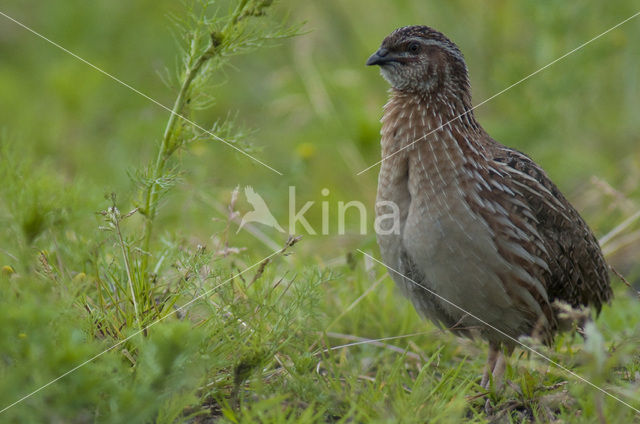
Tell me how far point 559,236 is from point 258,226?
7.96 feet

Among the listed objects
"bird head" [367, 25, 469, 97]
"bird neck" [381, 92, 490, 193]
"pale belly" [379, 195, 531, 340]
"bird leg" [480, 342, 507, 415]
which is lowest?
"bird leg" [480, 342, 507, 415]

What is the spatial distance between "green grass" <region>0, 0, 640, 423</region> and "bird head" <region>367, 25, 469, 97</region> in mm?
737

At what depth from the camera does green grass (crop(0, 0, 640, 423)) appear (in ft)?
9.81

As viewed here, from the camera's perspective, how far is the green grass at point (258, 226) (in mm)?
2990

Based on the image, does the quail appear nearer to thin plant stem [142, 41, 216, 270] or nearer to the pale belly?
the pale belly

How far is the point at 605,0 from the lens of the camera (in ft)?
24.8

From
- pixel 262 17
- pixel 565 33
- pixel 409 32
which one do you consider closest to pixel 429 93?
pixel 409 32

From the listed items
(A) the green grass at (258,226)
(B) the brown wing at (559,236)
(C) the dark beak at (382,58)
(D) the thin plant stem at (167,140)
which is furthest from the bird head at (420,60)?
(D) the thin plant stem at (167,140)

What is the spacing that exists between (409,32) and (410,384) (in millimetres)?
2009

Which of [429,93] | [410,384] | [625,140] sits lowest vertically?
[410,384]

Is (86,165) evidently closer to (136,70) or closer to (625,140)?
(136,70)

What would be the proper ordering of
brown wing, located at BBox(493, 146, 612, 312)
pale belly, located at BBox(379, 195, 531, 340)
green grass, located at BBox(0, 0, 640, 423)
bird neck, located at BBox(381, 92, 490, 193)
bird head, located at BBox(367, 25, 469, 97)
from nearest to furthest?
green grass, located at BBox(0, 0, 640, 423) → pale belly, located at BBox(379, 195, 531, 340) → bird neck, located at BBox(381, 92, 490, 193) → brown wing, located at BBox(493, 146, 612, 312) → bird head, located at BBox(367, 25, 469, 97)

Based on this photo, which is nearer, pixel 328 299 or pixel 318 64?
pixel 328 299

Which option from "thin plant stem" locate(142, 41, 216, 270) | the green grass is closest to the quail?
the green grass
